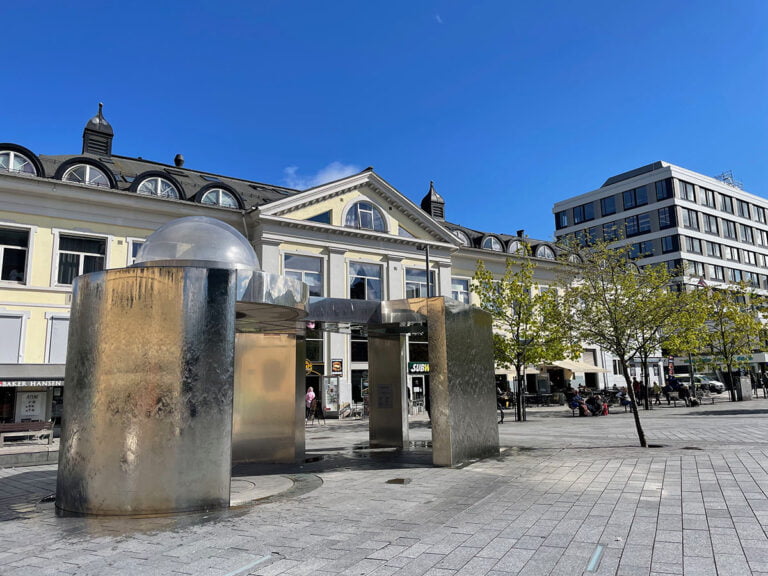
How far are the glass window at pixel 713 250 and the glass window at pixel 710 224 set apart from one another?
1.47 meters

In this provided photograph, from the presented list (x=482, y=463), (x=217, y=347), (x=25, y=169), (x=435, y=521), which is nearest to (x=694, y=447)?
(x=482, y=463)

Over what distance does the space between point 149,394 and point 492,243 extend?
34642 millimetres

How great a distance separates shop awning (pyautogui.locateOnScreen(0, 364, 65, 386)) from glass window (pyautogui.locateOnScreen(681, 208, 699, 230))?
5985 centimetres

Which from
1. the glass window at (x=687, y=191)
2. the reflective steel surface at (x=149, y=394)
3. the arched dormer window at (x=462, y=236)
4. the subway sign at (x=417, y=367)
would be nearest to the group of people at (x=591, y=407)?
the subway sign at (x=417, y=367)

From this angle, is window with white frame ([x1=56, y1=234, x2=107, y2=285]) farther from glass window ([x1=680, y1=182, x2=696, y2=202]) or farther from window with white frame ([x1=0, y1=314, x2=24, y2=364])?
glass window ([x1=680, y1=182, x2=696, y2=202])

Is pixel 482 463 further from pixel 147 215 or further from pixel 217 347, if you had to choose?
pixel 147 215

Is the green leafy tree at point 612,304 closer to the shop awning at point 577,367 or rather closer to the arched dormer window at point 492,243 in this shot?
the shop awning at point 577,367

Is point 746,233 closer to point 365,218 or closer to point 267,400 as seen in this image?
point 365,218

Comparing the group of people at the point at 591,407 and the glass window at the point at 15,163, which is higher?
the glass window at the point at 15,163

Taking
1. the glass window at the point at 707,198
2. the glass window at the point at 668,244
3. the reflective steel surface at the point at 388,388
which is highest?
the glass window at the point at 707,198

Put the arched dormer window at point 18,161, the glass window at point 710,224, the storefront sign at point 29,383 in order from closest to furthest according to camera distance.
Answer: the storefront sign at point 29,383 → the arched dormer window at point 18,161 → the glass window at point 710,224

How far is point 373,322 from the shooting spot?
1111 cm

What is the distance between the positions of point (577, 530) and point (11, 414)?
23.6 metres

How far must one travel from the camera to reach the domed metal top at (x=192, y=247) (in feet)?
27.0
